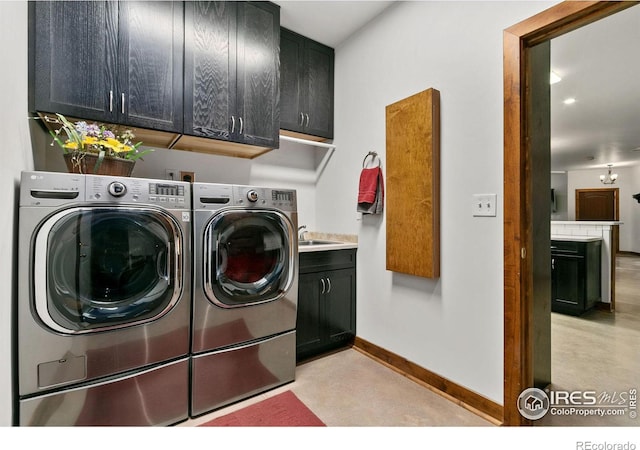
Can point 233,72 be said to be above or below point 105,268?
above

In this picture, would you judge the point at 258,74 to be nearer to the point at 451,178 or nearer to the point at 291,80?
the point at 291,80

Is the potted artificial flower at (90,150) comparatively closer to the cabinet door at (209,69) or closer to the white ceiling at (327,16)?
the cabinet door at (209,69)

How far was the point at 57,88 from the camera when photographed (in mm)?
1517

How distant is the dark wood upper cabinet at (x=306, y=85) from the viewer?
2.54m

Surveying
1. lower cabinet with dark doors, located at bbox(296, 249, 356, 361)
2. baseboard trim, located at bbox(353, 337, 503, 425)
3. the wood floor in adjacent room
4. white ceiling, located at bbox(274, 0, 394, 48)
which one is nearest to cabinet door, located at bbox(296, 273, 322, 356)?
lower cabinet with dark doors, located at bbox(296, 249, 356, 361)

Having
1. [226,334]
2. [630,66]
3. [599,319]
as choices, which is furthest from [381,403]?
[630,66]

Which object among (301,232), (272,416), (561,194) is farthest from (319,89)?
(561,194)

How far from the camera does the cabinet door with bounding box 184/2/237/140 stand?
1.90 meters

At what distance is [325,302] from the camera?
238cm

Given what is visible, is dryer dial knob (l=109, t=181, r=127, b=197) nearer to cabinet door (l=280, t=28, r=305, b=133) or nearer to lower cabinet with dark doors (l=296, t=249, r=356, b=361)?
lower cabinet with dark doors (l=296, t=249, r=356, b=361)

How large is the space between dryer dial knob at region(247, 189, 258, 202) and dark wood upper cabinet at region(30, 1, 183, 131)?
2.15ft

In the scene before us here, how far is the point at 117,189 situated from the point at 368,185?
164 cm

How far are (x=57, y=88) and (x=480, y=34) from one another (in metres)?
2.31
